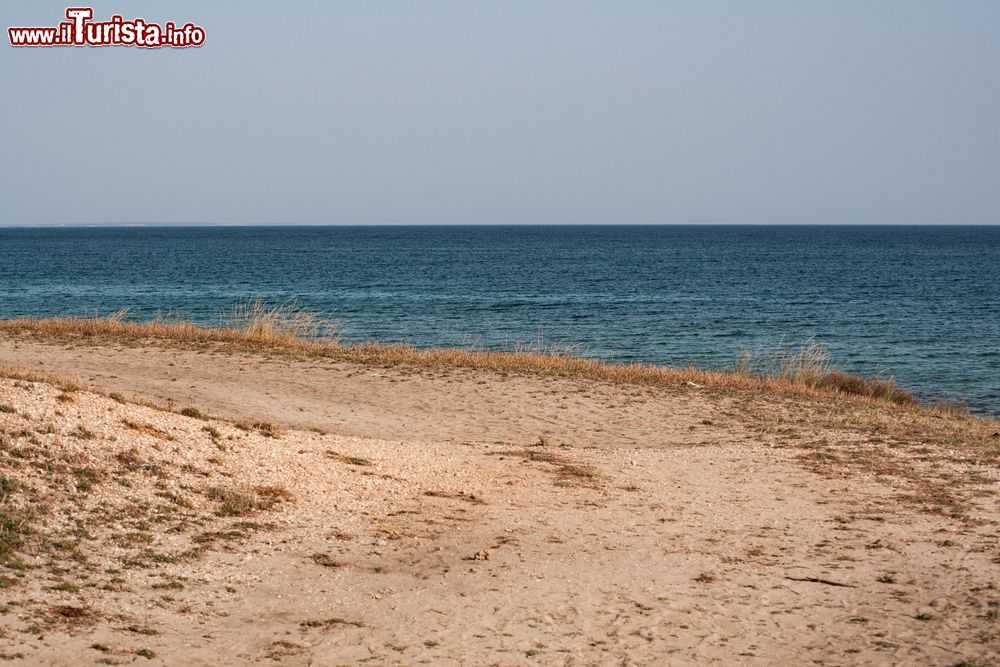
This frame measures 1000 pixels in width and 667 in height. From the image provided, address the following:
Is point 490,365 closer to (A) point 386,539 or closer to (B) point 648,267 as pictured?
(A) point 386,539

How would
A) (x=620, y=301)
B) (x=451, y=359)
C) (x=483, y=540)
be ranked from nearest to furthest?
(x=483, y=540) → (x=451, y=359) → (x=620, y=301)

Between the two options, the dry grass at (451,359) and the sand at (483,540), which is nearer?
the sand at (483,540)

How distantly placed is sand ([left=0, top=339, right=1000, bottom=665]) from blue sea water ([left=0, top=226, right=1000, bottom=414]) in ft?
42.6

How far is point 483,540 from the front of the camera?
9.73m

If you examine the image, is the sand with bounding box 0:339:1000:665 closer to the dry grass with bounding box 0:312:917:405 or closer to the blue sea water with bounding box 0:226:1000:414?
the dry grass with bounding box 0:312:917:405

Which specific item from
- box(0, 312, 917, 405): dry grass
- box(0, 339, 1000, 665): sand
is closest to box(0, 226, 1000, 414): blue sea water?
box(0, 312, 917, 405): dry grass

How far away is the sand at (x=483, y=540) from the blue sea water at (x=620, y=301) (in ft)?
42.6

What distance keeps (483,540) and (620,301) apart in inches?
1646

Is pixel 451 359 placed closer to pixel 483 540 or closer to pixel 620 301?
pixel 483 540

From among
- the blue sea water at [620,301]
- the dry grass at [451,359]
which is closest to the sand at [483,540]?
the dry grass at [451,359]

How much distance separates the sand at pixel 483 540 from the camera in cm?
734

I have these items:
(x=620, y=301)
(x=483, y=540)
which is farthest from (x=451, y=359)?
(x=620, y=301)

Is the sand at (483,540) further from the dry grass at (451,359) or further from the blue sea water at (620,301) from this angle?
the blue sea water at (620,301)

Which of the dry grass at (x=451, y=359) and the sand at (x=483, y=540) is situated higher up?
the dry grass at (x=451, y=359)
